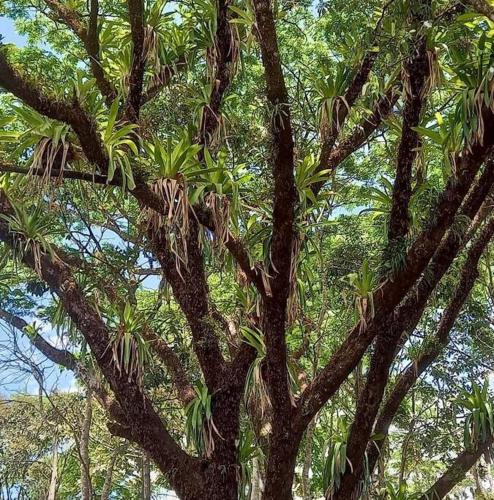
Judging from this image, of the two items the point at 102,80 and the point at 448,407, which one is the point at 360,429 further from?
the point at 102,80

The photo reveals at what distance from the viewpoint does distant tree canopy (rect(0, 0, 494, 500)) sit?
2.95 metres

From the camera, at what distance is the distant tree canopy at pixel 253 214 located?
2953mm

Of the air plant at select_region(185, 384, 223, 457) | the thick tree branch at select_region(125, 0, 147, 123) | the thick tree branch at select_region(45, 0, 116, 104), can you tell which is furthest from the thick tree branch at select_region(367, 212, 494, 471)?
the thick tree branch at select_region(45, 0, 116, 104)

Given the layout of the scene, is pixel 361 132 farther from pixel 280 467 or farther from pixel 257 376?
pixel 280 467

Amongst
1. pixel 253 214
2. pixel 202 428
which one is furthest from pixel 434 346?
pixel 202 428

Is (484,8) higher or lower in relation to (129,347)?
higher

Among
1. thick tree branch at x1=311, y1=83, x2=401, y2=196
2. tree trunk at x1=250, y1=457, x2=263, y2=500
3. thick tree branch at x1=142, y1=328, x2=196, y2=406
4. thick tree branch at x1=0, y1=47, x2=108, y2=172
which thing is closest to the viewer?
thick tree branch at x1=0, y1=47, x2=108, y2=172

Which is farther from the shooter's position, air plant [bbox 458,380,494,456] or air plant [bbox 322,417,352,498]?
air plant [bbox 458,380,494,456]

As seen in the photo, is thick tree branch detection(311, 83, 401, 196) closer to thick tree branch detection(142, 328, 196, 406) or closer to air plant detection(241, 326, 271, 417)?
air plant detection(241, 326, 271, 417)

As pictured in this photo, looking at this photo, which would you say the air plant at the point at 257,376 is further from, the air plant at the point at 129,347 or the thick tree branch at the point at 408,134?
the thick tree branch at the point at 408,134

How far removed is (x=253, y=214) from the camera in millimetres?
3979

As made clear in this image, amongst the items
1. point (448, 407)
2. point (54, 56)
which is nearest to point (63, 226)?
point (54, 56)

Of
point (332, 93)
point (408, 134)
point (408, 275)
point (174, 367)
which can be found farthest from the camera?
point (174, 367)

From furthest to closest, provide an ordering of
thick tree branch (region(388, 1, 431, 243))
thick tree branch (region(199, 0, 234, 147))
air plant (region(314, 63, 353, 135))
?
1. thick tree branch (region(199, 0, 234, 147))
2. air plant (region(314, 63, 353, 135))
3. thick tree branch (region(388, 1, 431, 243))
